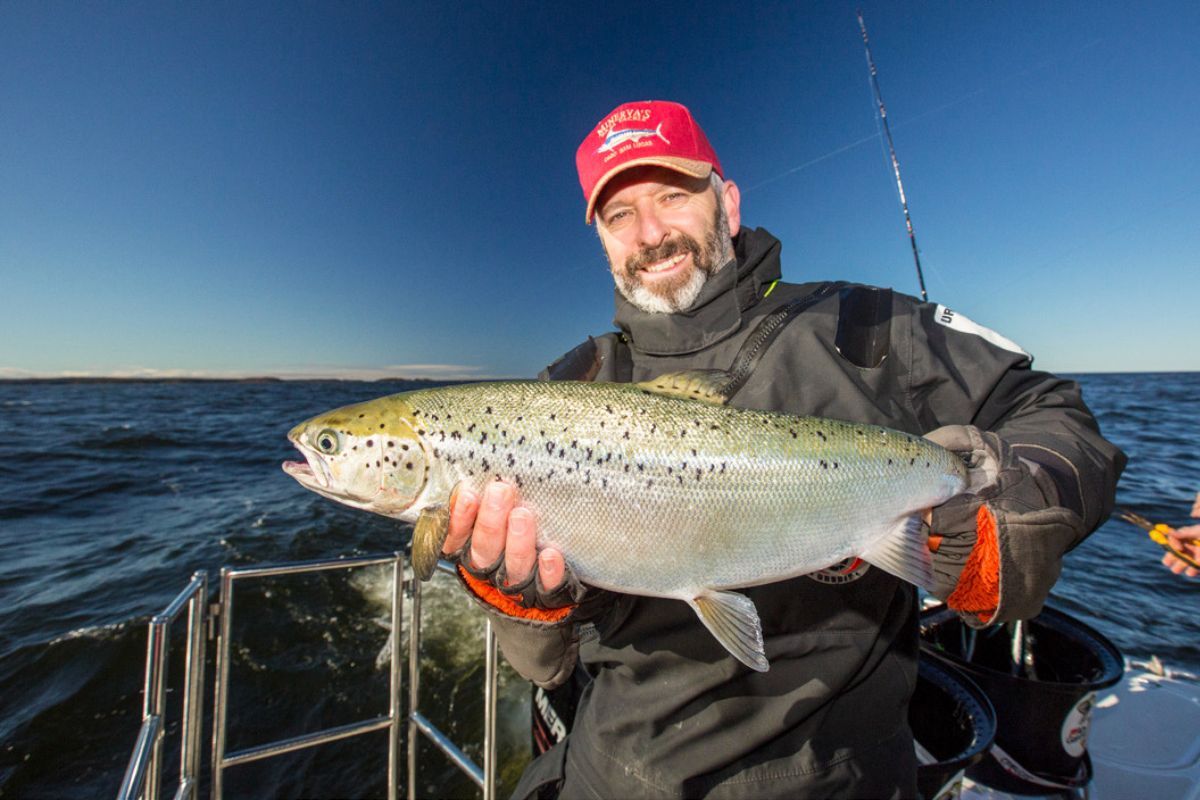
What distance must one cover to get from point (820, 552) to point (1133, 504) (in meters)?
15.2

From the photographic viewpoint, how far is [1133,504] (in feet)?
41.4

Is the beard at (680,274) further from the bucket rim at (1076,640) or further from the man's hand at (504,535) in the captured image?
the bucket rim at (1076,640)

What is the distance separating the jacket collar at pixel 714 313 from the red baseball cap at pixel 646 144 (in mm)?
607

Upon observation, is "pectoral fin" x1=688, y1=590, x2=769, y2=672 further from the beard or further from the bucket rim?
the bucket rim

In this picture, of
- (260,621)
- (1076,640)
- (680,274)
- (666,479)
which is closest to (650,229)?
(680,274)

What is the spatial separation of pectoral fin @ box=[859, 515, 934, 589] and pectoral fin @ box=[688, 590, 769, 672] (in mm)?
523

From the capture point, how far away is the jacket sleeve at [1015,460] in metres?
2.09

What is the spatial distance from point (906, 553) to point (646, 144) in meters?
2.45

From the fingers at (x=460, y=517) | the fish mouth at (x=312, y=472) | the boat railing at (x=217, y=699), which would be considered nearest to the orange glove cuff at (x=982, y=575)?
the fingers at (x=460, y=517)

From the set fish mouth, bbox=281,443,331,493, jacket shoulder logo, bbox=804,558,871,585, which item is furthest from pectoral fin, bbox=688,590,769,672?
fish mouth, bbox=281,443,331,493

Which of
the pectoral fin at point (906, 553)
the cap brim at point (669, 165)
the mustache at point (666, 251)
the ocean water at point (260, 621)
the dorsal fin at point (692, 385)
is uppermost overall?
the cap brim at point (669, 165)

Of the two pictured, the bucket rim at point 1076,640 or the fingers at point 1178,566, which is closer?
the fingers at point 1178,566

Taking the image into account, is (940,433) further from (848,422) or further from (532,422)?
(532,422)

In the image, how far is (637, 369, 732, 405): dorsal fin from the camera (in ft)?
8.47
